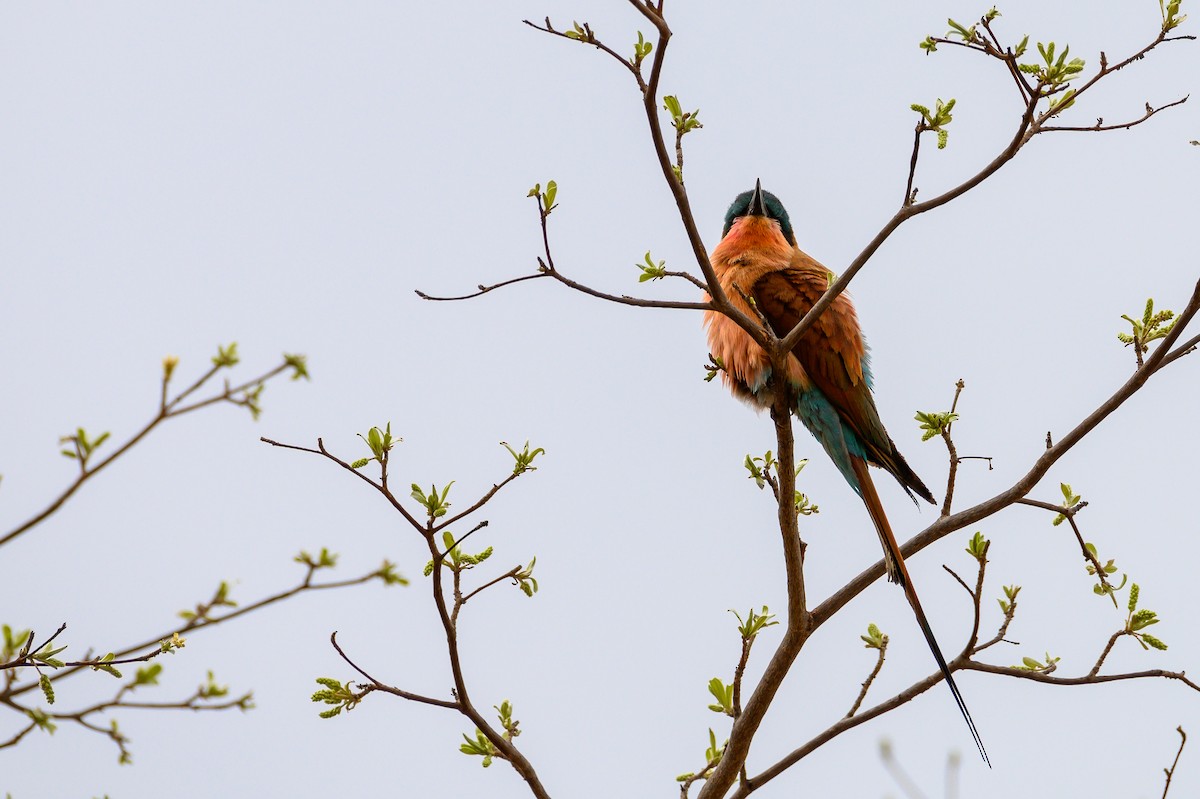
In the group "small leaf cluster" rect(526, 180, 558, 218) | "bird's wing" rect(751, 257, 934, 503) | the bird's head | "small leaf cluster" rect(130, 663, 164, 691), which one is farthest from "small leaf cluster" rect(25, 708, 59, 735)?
the bird's head

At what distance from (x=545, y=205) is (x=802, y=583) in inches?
50.0

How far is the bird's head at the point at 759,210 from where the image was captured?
5.57 metres

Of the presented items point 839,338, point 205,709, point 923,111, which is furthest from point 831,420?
point 205,709

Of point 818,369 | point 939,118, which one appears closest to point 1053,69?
point 939,118

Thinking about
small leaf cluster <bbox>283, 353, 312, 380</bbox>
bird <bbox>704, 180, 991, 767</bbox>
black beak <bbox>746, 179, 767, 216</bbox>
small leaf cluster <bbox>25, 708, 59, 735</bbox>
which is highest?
black beak <bbox>746, 179, 767, 216</bbox>

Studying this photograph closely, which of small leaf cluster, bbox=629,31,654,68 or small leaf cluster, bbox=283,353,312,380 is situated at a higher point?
small leaf cluster, bbox=629,31,654,68

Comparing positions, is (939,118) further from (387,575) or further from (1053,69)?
(387,575)

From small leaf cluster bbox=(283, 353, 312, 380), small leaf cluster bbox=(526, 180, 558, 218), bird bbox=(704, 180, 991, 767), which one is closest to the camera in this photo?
small leaf cluster bbox=(283, 353, 312, 380)

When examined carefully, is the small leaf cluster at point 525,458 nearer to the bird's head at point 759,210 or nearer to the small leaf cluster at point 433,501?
the small leaf cluster at point 433,501

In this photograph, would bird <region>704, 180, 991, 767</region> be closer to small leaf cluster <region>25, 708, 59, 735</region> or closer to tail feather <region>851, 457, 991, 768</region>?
tail feather <region>851, 457, 991, 768</region>

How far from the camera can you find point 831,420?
4488 millimetres

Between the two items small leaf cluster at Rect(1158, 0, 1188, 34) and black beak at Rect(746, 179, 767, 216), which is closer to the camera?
small leaf cluster at Rect(1158, 0, 1188, 34)

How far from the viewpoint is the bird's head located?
5566 millimetres

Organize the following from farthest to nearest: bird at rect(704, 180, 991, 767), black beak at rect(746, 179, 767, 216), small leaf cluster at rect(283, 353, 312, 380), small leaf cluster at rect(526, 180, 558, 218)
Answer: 1. black beak at rect(746, 179, 767, 216)
2. bird at rect(704, 180, 991, 767)
3. small leaf cluster at rect(526, 180, 558, 218)
4. small leaf cluster at rect(283, 353, 312, 380)
